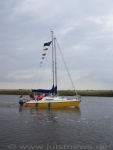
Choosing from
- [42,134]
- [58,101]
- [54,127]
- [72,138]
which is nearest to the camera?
[72,138]

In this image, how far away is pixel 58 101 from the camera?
39219mm

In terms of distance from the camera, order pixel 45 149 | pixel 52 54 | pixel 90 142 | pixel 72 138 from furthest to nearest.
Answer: pixel 52 54
pixel 72 138
pixel 90 142
pixel 45 149

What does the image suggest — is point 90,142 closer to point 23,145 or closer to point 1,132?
point 23,145

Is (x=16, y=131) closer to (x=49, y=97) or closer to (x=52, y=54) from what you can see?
(x=49, y=97)

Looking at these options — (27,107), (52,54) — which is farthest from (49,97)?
(52,54)

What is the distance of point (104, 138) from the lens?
16984mm

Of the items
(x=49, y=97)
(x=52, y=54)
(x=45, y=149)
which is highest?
Answer: (x=52, y=54)

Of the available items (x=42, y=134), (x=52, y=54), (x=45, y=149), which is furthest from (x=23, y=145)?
(x=52, y=54)

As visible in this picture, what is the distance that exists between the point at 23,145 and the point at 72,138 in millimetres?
4176

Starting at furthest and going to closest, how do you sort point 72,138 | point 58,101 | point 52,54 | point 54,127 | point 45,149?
point 52,54
point 58,101
point 54,127
point 72,138
point 45,149

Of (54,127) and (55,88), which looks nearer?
(54,127)

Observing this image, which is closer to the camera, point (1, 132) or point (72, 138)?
A: point (72, 138)

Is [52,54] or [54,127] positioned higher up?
[52,54]

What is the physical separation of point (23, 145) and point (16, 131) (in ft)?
14.2
